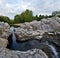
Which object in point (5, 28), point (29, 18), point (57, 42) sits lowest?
point (57, 42)

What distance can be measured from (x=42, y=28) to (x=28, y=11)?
26861 mm

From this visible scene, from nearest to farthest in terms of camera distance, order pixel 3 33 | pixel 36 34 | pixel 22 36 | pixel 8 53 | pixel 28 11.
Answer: pixel 8 53
pixel 3 33
pixel 22 36
pixel 36 34
pixel 28 11

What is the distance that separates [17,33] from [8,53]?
22155 millimetres

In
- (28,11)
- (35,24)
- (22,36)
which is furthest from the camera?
(28,11)

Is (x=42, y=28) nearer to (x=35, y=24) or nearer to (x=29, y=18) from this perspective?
(x=35, y=24)

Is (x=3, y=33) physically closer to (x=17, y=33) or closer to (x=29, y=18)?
(x=17, y=33)

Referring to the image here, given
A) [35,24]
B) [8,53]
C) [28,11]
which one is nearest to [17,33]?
[35,24]

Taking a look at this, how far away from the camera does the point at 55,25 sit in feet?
109

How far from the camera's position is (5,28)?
23.4 metres

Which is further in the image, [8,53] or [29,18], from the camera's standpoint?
[29,18]

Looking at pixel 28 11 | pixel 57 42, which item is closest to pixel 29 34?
pixel 57 42

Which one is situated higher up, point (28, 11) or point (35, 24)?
point (28, 11)

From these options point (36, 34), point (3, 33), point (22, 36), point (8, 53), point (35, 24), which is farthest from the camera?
point (35, 24)

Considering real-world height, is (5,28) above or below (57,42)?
above
